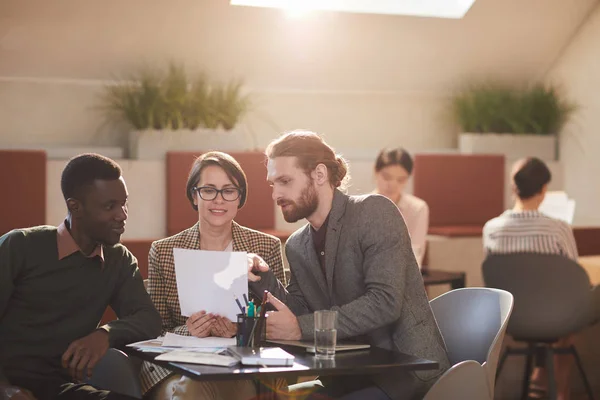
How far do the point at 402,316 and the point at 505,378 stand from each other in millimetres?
2328

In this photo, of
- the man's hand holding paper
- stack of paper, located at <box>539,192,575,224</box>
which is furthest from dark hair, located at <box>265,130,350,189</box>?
stack of paper, located at <box>539,192,575,224</box>

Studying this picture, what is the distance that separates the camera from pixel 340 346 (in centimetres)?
242

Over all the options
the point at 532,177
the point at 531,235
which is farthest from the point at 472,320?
the point at 532,177

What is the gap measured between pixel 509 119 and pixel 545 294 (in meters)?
3.00

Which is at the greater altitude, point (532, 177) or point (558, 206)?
point (532, 177)

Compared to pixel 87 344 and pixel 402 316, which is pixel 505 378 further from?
pixel 87 344

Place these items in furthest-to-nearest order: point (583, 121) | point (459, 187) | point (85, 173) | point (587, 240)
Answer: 1. point (583, 121)
2. point (459, 187)
3. point (587, 240)
4. point (85, 173)

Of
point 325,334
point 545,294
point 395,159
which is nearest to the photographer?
point 325,334

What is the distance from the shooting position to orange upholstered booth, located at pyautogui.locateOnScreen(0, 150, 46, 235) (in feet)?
17.7

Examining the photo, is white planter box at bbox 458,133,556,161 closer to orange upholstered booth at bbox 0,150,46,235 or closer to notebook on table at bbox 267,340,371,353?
orange upholstered booth at bbox 0,150,46,235

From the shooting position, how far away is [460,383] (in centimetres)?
244

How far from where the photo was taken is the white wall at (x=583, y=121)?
668 cm

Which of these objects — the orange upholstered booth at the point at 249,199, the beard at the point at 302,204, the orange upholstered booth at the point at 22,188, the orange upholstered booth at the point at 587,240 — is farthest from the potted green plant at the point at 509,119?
the beard at the point at 302,204

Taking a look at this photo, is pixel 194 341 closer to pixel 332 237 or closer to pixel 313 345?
pixel 313 345
